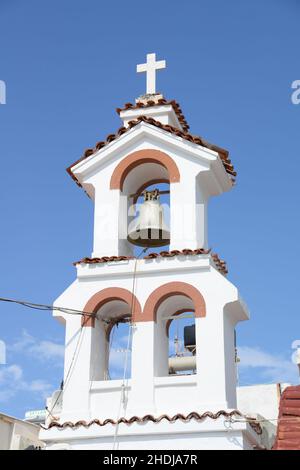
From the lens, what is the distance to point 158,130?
56.5 ft

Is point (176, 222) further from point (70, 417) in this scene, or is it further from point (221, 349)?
Answer: point (70, 417)

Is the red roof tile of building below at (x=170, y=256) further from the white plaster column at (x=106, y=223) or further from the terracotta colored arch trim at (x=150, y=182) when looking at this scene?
the terracotta colored arch trim at (x=150, y=182)

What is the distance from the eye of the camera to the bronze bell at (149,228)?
55.3 feet

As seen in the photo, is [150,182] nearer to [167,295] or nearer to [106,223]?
[106,223]

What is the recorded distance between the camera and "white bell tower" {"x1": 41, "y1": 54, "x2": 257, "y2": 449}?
14805 mm

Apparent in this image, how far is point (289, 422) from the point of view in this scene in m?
12.3

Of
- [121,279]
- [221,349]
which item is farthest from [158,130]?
[221,349]

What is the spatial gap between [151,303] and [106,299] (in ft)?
3.00

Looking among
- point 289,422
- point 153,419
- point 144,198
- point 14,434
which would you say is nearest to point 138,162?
point 144,198

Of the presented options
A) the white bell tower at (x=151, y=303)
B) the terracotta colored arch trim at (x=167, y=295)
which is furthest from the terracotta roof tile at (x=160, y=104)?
the terracotta colored arch trim at (x=167, y=295)

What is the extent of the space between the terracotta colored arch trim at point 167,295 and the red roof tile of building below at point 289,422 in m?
3.23

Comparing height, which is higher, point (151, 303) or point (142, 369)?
point (151, 303)

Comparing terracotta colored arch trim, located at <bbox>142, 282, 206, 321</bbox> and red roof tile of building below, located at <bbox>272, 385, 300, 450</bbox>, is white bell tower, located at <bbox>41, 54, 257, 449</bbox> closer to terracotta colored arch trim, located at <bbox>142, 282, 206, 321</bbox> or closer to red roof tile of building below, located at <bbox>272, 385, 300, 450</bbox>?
terracotta colored arch trim, located at <bbox>142, 282, 206, 321</bbox>
